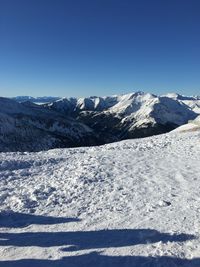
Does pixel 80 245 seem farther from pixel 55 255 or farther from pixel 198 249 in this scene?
pixel 198 249

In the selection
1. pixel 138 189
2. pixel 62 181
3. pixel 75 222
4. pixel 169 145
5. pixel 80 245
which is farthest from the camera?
pixel 169 145

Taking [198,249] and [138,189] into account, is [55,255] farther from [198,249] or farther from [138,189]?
[138,189]

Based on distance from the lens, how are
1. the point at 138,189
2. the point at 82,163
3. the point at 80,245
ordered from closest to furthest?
the point at 80,245 < the point at 138,189 < the point at 82,163

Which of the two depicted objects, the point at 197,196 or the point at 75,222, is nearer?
the point at 75,222

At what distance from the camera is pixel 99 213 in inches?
524

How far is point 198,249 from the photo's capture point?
9.94m

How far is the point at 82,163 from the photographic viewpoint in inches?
851

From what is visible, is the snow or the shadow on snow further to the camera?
the snow

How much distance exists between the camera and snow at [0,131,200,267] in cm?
988

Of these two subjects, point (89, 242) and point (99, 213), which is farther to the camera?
point (99, 213)

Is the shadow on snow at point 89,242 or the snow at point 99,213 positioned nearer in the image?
the shadow on snow at point 89,242

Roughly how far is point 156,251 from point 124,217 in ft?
9.97

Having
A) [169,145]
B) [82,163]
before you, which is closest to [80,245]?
[82,163]

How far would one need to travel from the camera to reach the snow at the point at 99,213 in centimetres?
988
